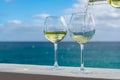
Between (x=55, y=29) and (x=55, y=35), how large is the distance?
0.02 m

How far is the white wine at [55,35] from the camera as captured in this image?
4.87 ft

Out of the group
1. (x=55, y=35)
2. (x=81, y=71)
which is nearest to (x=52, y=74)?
(x=81, y=71)

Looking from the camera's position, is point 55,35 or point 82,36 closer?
point 82,36

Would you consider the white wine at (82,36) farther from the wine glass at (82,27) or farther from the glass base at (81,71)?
the glass base at (81,71)

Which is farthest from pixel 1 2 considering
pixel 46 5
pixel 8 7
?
pixel 46 5

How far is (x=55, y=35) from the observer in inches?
59.0

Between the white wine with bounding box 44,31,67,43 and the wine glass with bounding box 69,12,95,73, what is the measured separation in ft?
0.31

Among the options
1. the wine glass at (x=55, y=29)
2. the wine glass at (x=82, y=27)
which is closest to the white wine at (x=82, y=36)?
the wine glass at (x=82, y=27)

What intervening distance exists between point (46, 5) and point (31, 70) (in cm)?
4263

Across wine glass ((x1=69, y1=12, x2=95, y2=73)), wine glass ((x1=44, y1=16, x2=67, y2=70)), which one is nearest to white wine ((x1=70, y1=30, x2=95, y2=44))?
wine glass ((x1=69, y1=12, x2=95, y2=73))

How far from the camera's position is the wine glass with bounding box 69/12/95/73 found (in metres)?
1.37

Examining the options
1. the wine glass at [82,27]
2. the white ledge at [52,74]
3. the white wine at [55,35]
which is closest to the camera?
the white ledge at [52,74]

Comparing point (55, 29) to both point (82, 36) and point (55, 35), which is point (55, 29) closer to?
point (55, 35)

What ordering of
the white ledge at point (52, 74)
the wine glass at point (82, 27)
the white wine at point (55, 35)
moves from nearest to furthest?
the white ledge at point (52, 74) < the wine glass at point (82, 27) < the white wine at point (55, 35)
